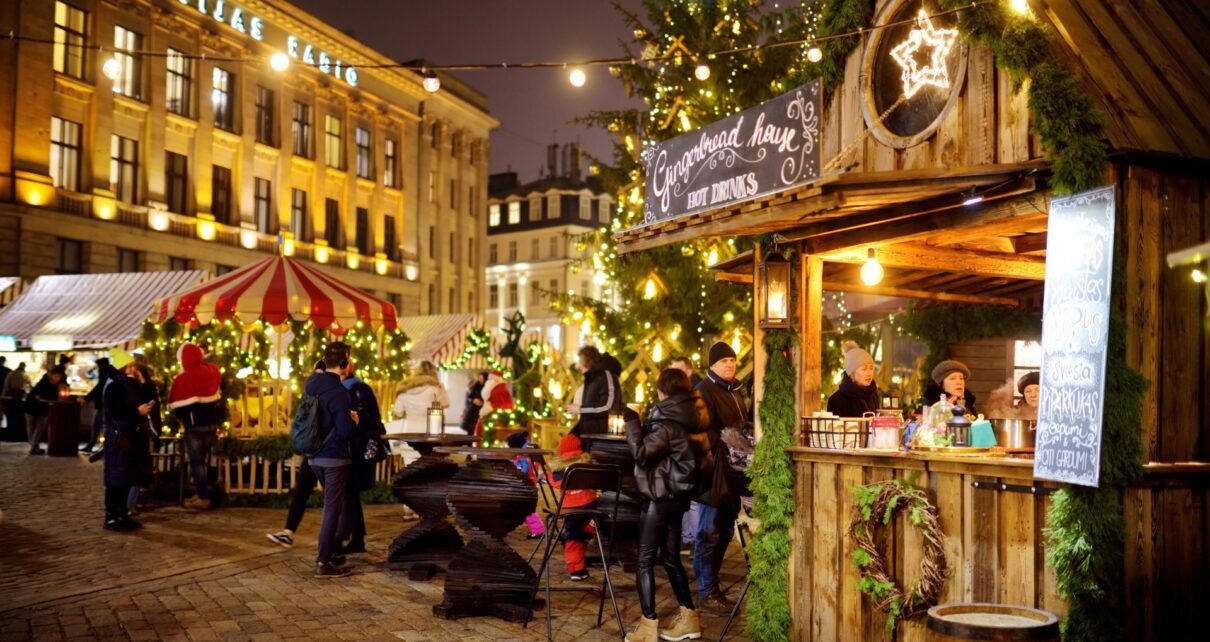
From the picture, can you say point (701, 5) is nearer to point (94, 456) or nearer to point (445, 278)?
point (94, 456)

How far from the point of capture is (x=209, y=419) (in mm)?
13195

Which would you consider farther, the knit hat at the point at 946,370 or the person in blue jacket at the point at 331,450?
the person in blue jacket at the point at 331,450

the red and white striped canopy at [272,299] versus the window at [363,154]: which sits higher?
the window at [363,154]

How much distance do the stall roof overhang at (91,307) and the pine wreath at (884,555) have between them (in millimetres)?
17295

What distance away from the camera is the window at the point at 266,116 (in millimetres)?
40625

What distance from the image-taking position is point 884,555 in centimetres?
616

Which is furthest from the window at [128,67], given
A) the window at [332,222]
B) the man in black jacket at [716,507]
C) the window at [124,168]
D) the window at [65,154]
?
the man in black jacket at [716,507]

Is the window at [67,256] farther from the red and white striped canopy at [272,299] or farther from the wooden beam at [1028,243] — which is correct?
the wooden beam at [1028,243]

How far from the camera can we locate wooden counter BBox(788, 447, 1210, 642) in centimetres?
512

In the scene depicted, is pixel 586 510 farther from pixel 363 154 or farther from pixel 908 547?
pixel 363 154

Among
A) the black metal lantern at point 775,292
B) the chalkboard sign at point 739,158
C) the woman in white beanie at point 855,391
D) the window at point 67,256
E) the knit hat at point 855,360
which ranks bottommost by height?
the woman in white beanie at point 855,391

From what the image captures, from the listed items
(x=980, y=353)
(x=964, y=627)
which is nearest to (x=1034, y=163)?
(x=964, y=627)

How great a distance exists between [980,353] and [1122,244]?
8.88 meters

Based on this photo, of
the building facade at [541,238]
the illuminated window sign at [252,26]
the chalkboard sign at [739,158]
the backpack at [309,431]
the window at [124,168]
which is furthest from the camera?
the building facade at [541,238]
